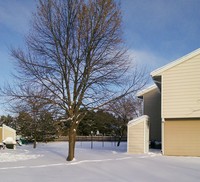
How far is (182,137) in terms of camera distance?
53.8 ft

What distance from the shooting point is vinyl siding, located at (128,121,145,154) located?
17641 millimetres

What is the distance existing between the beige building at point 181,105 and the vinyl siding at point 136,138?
1.51 meters

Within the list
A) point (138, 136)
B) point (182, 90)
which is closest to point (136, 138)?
point (138, 136)

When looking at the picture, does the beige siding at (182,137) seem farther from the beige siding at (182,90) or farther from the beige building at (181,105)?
the beige siding at (182,90)

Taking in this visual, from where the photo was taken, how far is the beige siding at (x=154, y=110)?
72.7 feet

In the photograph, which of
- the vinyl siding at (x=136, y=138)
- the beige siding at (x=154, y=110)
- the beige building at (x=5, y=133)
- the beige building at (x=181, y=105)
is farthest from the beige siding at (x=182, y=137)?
the beige building at (x=5, y=133)

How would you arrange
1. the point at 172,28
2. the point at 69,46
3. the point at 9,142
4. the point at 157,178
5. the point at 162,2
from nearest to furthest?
1. the point at 157,178
2. the point at 69,46
3. the point at 162,2
4. the point at 172,28
5. the point at 9,142

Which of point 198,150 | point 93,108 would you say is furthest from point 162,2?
point 198,150

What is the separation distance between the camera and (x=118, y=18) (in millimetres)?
13914

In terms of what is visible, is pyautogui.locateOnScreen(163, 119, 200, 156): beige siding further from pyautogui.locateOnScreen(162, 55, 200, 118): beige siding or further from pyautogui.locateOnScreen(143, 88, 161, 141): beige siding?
pyautogui.locateOnScreen(143, 88, 161, 141): beige siding

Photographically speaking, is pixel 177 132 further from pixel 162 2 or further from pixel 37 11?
pixel 37 11

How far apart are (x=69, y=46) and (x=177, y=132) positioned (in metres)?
7.84

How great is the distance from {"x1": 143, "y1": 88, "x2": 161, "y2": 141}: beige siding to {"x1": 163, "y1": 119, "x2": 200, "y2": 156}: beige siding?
5.42 m

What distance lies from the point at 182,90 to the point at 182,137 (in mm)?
2623
